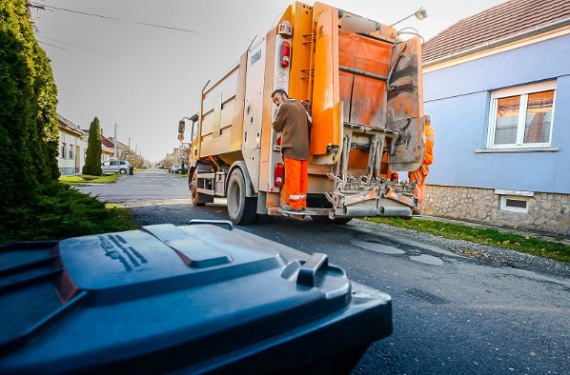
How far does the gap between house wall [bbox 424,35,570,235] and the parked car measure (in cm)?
3742

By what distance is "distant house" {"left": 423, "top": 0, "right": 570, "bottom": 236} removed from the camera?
22.0 feet

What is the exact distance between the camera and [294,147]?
4.63 metres

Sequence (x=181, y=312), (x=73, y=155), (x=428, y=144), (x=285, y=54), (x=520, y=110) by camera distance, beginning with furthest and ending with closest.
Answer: (x=73, y=155) → (x=520, y=110) → (x=428, y=144) → (x=285, y=54) → (x=181, y=312)

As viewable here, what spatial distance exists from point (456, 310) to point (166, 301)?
7.92 ft

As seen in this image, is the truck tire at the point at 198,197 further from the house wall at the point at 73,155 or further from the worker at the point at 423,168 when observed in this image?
the house wall at the point at 73,155

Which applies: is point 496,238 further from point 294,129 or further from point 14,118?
point 14,118

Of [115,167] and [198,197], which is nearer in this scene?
[198,197]

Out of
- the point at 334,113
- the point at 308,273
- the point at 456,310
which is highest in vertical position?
the point at 334,113

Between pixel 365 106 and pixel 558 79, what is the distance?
408cm

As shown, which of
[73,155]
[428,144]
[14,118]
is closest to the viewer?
[14,118]

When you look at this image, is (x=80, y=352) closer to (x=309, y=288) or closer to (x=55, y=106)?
(x=309, y=288)

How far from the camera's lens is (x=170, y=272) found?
0.97 meters

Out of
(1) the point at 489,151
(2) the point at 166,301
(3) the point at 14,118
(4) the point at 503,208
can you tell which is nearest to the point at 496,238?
(4) the point at 503,208

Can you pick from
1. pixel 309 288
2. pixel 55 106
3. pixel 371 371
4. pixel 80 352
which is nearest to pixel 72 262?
pixel 80 352
